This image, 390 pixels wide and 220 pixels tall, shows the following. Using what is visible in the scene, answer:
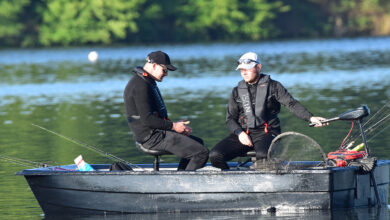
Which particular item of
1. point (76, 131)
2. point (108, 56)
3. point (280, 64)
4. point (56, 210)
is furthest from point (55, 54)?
point (56, 210)

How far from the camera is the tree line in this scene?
8106 cm

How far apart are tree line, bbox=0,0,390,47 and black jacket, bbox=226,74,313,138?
6978 centimetres

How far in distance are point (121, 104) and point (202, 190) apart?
16167 millimetres

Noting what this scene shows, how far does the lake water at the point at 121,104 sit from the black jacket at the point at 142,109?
95 cm

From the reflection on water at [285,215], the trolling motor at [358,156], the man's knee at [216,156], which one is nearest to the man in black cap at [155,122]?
the man's knee at [216,156]

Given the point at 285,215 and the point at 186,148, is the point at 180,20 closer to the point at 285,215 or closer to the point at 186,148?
the point at 186,148

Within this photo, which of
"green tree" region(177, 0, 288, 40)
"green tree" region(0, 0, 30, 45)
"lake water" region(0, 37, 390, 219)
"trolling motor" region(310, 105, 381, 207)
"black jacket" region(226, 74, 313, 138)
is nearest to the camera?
"trolling motor" region(310, 105, 381, 207)

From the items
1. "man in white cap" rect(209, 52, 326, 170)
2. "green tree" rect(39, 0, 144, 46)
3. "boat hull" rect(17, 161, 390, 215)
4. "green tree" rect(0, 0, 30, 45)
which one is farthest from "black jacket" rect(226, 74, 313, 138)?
"green tree" rect(0, 0, 30, 45)

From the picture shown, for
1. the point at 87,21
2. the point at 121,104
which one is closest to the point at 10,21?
the point at 87,21

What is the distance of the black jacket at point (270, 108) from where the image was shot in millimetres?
10531

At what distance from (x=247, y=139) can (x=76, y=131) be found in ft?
31.3

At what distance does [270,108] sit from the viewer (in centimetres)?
1070

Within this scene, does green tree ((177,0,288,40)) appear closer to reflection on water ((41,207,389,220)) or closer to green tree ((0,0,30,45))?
green tree ((0,0,30,45))

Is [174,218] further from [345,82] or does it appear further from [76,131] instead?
[345,82]
